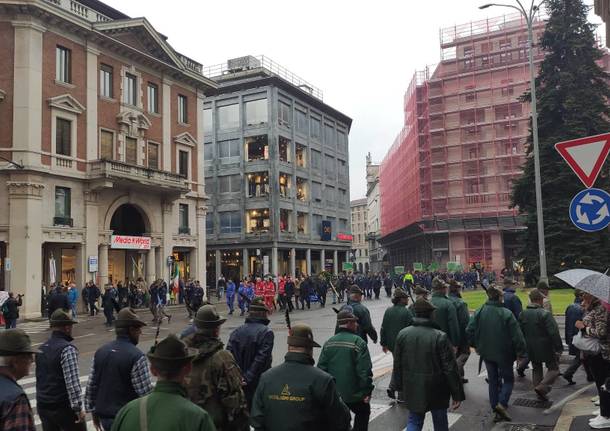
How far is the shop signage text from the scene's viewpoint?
3138 cm

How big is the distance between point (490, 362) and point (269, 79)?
154ft

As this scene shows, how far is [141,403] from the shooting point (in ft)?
10.2

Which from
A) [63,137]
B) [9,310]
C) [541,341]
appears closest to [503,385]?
[541,341]

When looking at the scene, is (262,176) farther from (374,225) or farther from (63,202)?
(374,225)

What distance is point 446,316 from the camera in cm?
923

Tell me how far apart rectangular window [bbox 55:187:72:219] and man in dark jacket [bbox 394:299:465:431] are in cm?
2677

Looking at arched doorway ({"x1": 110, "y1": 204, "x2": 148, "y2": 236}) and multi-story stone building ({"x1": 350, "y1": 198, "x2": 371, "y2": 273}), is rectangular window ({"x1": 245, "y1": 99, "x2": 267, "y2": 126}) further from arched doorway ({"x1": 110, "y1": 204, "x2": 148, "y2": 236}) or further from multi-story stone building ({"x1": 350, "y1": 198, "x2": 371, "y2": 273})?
multi-story stone building ({"x1": 350, "y1": 198, "x2": 371, "y2": 273})

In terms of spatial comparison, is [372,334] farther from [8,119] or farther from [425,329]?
[8,119]

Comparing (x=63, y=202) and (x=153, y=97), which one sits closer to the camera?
(x=63, y=202)

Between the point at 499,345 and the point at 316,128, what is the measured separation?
53497 mm

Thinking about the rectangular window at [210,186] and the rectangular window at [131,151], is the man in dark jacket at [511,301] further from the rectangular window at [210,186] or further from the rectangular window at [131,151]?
the rectangular window at [210,186]

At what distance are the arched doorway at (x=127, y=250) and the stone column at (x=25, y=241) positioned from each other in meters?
5.36

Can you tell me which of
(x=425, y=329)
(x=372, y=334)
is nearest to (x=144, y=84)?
(x=372, y=334)

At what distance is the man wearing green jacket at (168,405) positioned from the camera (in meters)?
3.01
